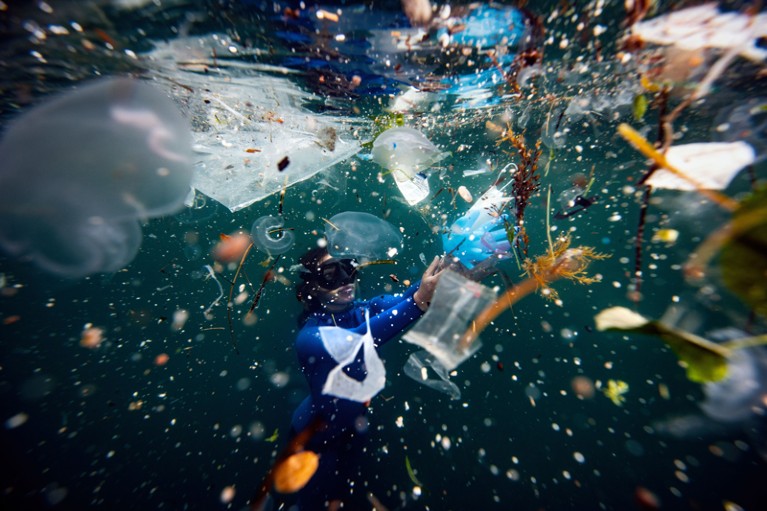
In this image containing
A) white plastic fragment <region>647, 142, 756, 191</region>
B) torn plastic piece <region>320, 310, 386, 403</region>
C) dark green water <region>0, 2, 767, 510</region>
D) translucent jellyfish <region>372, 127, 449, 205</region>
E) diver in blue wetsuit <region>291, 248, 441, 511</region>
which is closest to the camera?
white plastic fragment <region>647, 142, 756, 191</region>

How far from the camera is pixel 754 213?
1.09m

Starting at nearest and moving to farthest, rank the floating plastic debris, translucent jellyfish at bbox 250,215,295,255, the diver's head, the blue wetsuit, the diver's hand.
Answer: the floating plastic debris → the diver's hand → the blue wetsuit → the diver's head → translucent jellyfish at bbox 250,215,295,255

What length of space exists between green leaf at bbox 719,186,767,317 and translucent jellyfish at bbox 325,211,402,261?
3.99 m

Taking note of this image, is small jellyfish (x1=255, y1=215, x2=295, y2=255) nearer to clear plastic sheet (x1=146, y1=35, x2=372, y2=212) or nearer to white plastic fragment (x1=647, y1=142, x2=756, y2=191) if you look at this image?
clear plastic sheet (x1=146, y1=35, x2=372, y2=212)

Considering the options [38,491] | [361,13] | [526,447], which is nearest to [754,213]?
[361,13]

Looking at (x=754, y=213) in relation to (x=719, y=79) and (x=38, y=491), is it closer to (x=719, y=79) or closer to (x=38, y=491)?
(x=719, y=79)

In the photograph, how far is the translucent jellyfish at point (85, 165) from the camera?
208 cm

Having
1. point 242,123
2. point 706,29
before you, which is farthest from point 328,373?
point 242,123

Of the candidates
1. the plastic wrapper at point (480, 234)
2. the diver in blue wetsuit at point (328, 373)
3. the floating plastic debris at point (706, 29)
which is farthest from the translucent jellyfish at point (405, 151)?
the floating plastic debris at point (706, 29)

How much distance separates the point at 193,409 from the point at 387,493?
30.0ft

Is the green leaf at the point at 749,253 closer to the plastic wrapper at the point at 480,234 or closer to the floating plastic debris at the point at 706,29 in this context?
the plastic wrapper at the point at 480,234

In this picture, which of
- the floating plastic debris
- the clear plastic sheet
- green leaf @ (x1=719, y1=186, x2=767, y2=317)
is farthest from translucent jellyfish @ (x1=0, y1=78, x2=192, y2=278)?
the floating plastic debris

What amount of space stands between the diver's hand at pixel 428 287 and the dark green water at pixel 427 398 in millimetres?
1808

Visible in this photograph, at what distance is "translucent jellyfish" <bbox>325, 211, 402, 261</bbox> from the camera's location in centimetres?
473
